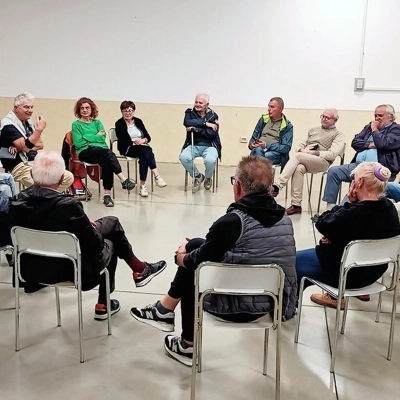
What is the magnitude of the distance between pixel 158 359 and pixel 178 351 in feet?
0.35

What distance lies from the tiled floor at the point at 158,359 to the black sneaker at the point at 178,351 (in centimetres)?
3

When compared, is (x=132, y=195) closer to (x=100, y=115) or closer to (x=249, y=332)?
(x=100, y=115)

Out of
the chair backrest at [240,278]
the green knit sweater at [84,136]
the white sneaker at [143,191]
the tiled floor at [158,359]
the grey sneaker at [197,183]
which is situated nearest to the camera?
the chair backrest at [240,278]

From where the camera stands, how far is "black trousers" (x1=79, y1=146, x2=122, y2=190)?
536 cm

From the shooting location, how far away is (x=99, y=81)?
7340mm

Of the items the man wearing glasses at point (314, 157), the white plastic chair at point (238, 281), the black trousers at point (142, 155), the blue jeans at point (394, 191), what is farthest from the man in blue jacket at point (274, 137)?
the white plastic chair at point (238, 281)

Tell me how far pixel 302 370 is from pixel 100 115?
5.73 m

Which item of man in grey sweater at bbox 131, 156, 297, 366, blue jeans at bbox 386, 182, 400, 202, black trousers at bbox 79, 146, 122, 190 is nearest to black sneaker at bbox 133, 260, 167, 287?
man in grey sweater at bbox 131, 156, 297, 366

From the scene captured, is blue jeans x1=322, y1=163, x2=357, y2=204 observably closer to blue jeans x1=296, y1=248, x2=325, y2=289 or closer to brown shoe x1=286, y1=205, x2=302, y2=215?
brown shoe x1=286, y1=205, x2=302, y2=215

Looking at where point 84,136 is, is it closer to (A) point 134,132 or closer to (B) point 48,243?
(A) point 134,132

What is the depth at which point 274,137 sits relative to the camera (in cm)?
559

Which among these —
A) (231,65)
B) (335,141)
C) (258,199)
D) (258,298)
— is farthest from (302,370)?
(231,65)

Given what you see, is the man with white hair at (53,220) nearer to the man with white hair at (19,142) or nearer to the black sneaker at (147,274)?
the black sneaker at (147,274)

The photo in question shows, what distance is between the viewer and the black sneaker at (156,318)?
2648 millimetres
